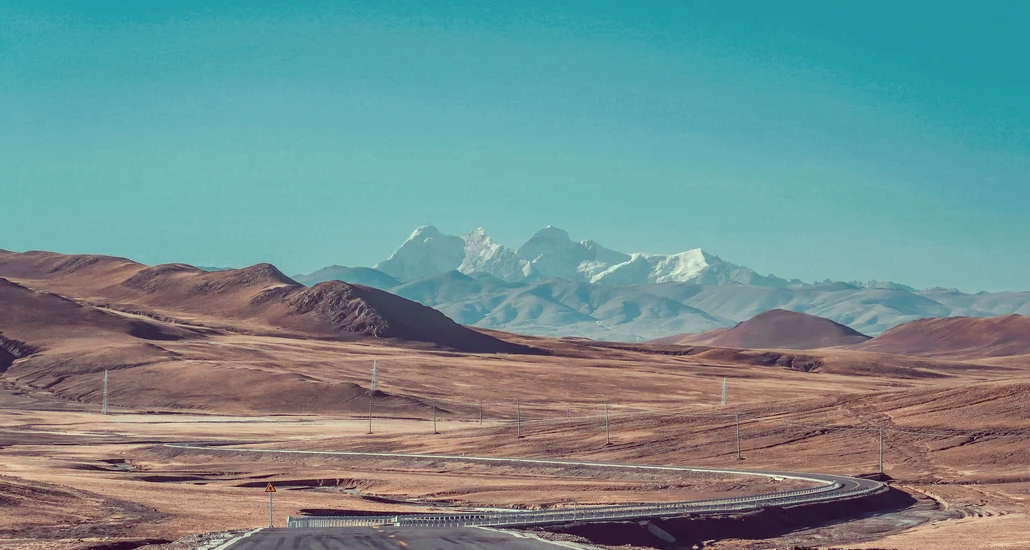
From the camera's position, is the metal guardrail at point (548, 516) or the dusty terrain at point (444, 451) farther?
the dusty terrain at point (444, 451)

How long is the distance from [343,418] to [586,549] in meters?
120

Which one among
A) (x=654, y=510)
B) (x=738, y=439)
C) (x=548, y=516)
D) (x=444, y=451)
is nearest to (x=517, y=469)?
(x=444, y=451)

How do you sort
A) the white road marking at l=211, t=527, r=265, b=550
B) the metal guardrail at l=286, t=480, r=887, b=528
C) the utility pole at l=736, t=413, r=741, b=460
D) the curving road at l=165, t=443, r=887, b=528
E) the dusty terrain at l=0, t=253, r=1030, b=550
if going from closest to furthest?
the white road marking at l=211, t=527, r=265, b=550
the metal guardrail at l=286, t=480, r=887, b=528
the curving road at l=165, t=443, r=887, b=528
the dusty terrain at l=0, t=253, r=1030, b=550
the utility pole at l=736, t=413, r=741, b=460

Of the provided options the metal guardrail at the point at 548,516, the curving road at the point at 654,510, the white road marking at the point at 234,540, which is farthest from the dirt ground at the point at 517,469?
the white road marking at the point at 234,540

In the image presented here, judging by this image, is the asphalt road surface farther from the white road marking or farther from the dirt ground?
the dirt ground

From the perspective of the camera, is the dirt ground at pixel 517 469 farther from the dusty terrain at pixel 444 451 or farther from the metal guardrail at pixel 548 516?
the metal guardrail at pixel 548 516

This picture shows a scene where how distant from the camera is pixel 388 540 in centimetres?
4681

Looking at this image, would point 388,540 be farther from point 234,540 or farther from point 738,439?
point 738,439

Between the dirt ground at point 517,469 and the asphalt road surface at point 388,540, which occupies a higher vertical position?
the asphalt road surface at point 388,540

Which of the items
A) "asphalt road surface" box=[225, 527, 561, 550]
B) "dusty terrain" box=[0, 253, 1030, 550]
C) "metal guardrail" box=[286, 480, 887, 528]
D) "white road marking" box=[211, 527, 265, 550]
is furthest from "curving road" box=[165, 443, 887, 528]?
"white road marking" box=[211, 527, 265, 550]

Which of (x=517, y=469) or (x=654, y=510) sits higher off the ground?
(x=654, y=510)

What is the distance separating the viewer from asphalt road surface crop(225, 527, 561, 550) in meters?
44.2

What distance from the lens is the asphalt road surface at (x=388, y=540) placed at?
44.2 metres

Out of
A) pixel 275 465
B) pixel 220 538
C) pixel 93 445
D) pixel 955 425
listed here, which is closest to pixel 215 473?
pixel 275 465
